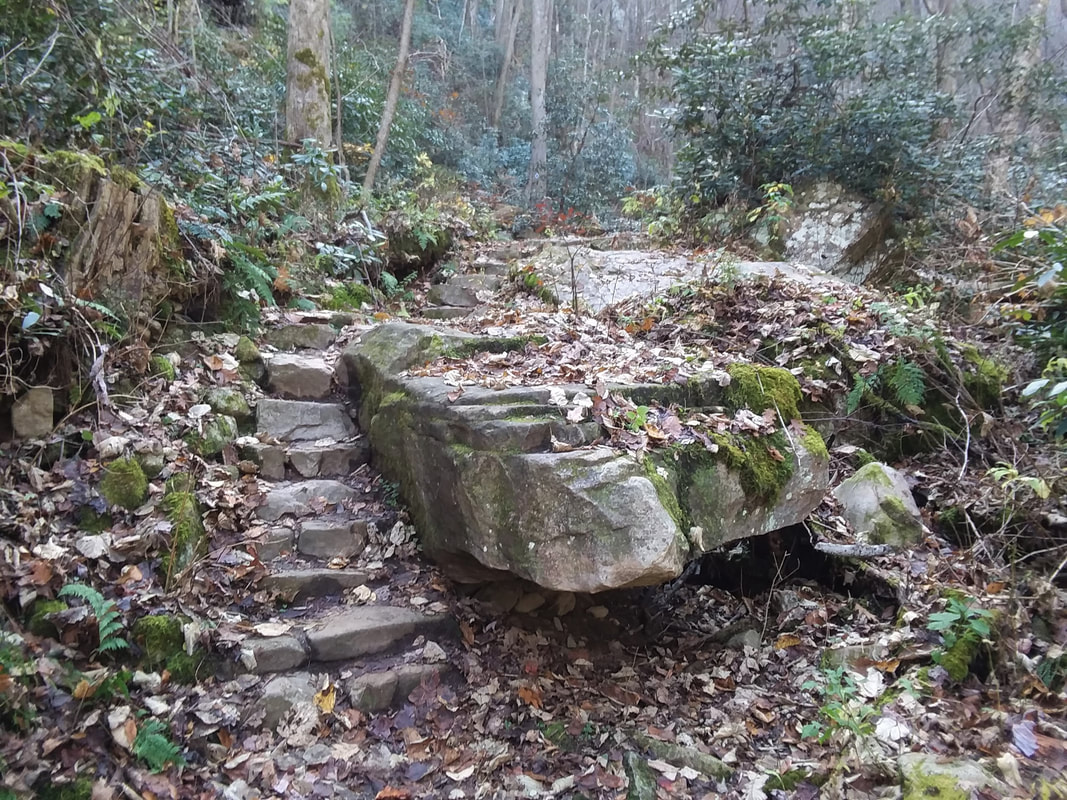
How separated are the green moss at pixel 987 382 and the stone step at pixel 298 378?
16.5 feet

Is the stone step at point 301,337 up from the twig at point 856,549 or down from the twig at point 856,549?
up

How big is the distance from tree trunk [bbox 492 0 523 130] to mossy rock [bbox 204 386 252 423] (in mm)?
14412

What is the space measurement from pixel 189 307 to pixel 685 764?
4650mm

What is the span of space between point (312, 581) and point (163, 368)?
191 cm

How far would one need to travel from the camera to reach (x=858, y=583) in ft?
12.9

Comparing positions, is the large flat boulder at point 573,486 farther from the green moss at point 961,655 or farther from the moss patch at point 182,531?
the moss patch at point 182,531

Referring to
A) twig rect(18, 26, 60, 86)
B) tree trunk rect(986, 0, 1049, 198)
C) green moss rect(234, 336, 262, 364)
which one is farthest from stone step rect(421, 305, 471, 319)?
tree trunk rect(986, 0, 1049, 198)

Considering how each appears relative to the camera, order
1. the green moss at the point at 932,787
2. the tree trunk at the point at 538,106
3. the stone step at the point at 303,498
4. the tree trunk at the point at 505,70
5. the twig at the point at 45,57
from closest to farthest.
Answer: the green moss at the point at 932,787, the stone step at the point at 303,498, the twig at the point at 45,57, the tree trunk at the point at 538,106, the tree trunk at the point at 505,70

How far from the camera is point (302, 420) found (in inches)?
187

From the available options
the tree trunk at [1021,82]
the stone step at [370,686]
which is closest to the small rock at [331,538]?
the stone step at [370,686]

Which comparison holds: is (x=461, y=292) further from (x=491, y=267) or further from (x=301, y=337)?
(x=301, y=337)

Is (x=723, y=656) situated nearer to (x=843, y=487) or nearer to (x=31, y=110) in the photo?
(x=843, y=487)

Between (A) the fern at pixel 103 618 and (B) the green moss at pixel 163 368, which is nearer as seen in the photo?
(A) the fern at pixel 103 618

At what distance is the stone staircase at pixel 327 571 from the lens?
10.4 ft
